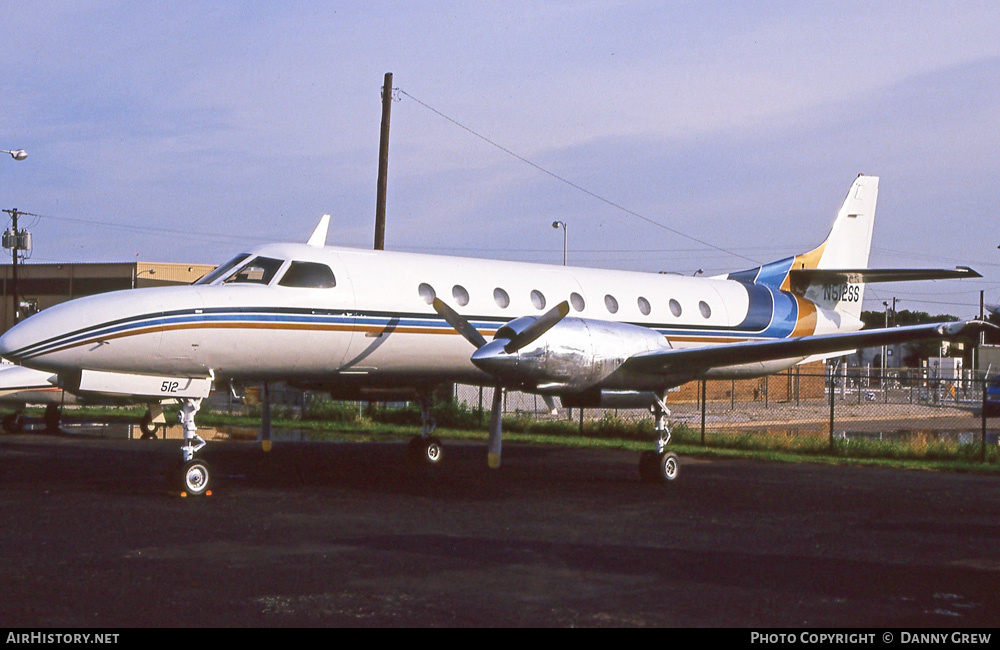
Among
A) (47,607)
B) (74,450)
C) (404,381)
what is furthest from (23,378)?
(47,607)

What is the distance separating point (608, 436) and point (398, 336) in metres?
12.0

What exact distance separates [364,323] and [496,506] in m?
3.49

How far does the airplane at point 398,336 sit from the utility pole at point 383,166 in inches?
388

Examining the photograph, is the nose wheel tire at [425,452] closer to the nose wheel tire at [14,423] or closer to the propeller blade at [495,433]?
the propeller blade at [495,433]

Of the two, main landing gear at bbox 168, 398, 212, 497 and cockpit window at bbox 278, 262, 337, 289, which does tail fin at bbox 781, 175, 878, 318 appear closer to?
cockpit window at bbox 278, 262, 337, 289

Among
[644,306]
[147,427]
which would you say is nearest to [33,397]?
[147,427]

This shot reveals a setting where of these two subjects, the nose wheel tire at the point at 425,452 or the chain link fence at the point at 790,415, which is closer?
the nose wheel tire at the point at 425,452

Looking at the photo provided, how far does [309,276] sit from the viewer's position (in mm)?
14016

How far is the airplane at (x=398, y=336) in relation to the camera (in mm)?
12562

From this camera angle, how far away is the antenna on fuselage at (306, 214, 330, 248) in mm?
15242

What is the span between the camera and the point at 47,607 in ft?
21.9

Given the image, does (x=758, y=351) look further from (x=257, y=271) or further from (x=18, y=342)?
(x=18, y=342)

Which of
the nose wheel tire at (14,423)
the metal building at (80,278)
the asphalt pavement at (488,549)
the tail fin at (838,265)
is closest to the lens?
the asphalt pavement at (488,549)

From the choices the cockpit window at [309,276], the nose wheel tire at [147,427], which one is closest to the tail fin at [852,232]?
the cockpit window at [309,276]
